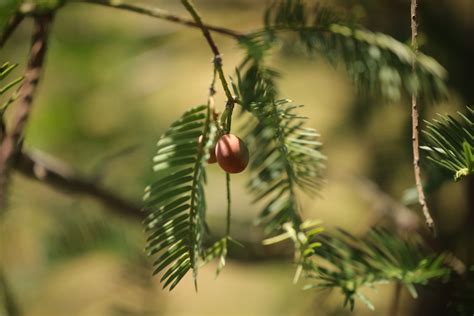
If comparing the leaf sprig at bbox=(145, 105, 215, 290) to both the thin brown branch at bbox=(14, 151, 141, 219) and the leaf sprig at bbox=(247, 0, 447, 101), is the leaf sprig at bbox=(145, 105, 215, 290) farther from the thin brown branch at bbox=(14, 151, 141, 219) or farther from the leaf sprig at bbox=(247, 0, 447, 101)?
the thin brown branch at bbox=(14, 151, 141, 219)

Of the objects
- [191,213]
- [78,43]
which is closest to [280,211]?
[191,213]

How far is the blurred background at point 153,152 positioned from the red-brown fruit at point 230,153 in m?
0.34

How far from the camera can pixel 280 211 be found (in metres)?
0.34

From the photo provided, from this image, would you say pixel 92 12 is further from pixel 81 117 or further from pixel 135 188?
pixel 135 188

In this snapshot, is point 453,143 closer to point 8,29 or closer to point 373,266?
point 373,266

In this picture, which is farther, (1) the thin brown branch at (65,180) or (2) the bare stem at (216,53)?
(1) the thin brown branch at (65,180)

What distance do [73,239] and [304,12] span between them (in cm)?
47

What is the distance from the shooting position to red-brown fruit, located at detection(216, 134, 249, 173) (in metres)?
0.27

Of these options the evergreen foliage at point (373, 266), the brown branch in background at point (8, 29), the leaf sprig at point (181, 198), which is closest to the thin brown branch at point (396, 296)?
the evergreen foliage at point (373, 266)

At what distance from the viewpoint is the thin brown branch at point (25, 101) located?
292 mm

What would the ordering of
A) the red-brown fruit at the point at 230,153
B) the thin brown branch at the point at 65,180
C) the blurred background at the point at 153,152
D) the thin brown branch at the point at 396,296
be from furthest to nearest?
the blurred background at the point at 153,152 < the thin brown branch at the point at 65,180 < the thin brown branch at the point at 396,296 < the red-brown fruit at the point at 230,153

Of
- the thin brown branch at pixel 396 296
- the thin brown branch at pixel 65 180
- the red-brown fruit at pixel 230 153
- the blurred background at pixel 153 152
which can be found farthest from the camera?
the blurred background at pixel 153 152

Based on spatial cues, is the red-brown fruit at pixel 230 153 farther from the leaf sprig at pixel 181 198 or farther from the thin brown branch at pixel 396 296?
the thin brown branch at pixel 396 296

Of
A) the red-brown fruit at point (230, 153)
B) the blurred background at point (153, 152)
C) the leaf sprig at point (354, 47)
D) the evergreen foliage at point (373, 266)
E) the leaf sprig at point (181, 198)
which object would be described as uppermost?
the leaf sprig at point (354, 47)
